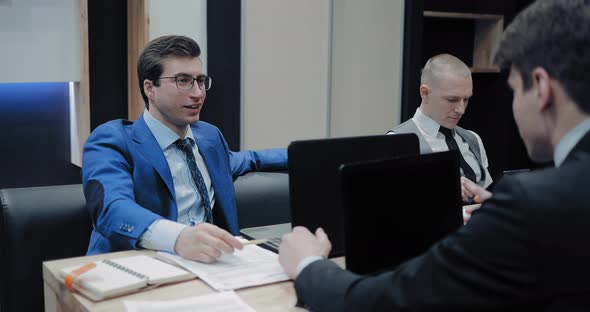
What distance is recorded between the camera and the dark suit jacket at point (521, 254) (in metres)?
0.94

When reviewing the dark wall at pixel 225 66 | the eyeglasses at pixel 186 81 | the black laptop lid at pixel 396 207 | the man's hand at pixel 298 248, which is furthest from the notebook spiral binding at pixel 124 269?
the dark wall at pixel 225 66

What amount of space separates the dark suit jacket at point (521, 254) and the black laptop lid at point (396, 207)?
0.30 m

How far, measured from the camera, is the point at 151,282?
1.48 metres

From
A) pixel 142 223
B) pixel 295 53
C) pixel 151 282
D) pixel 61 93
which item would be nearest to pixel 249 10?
pixel 295 53

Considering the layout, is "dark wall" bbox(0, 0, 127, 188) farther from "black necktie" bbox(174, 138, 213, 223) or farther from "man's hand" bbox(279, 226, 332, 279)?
"man's hand" bbox(279, 226, 332, 279)

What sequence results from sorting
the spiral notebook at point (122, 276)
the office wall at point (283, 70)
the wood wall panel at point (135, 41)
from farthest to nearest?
1. the office wall at point (283, 70)
2. the wood wall panel at point (135, 41)
3. the spiral notebook at point (122, 276)

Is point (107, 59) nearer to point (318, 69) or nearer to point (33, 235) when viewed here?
point (318, 69)

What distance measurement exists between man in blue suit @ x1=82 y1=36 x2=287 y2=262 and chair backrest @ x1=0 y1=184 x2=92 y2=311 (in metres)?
0.13

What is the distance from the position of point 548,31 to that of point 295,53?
9.95 feet

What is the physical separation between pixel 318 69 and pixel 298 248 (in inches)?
111

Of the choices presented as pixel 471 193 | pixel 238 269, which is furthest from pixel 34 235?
pixel 471 193

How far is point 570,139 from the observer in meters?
1.03

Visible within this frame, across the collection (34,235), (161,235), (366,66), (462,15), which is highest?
(462,15)

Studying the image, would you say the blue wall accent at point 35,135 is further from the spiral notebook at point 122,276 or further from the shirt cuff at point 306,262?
the shirt cuff at point 306,262
